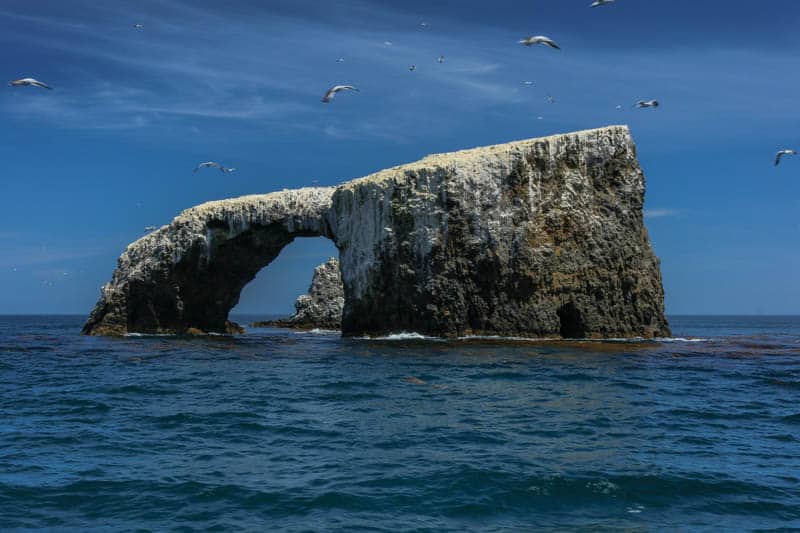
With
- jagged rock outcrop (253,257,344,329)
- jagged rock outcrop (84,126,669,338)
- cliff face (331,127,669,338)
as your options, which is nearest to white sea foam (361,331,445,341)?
jagged rock outcrop (84,126,669,338)

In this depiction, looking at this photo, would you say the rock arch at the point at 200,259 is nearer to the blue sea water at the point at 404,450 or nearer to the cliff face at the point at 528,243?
the cliff face at the point at 528,243

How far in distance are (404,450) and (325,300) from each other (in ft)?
186

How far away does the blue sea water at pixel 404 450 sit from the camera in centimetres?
827

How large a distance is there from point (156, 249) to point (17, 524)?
40.7m

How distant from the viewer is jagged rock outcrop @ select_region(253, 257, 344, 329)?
66.4m

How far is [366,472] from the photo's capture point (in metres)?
9.84

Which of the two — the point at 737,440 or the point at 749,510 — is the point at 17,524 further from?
the point at 737,440

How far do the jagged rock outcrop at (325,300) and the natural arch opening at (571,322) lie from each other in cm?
3164

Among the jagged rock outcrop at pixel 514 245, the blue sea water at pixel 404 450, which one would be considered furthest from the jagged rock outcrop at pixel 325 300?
the blue sea water at pixel 404 450

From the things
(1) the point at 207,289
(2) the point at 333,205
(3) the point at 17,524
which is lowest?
(3) the point at 17,524

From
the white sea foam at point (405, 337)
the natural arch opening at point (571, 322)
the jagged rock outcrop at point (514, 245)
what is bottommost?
the white sea foam at point (405, 337)

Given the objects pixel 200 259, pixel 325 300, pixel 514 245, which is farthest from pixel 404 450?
pixel 325 300

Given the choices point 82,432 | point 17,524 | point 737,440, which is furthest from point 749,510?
point 82,432

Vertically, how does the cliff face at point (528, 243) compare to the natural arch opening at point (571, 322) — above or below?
above
